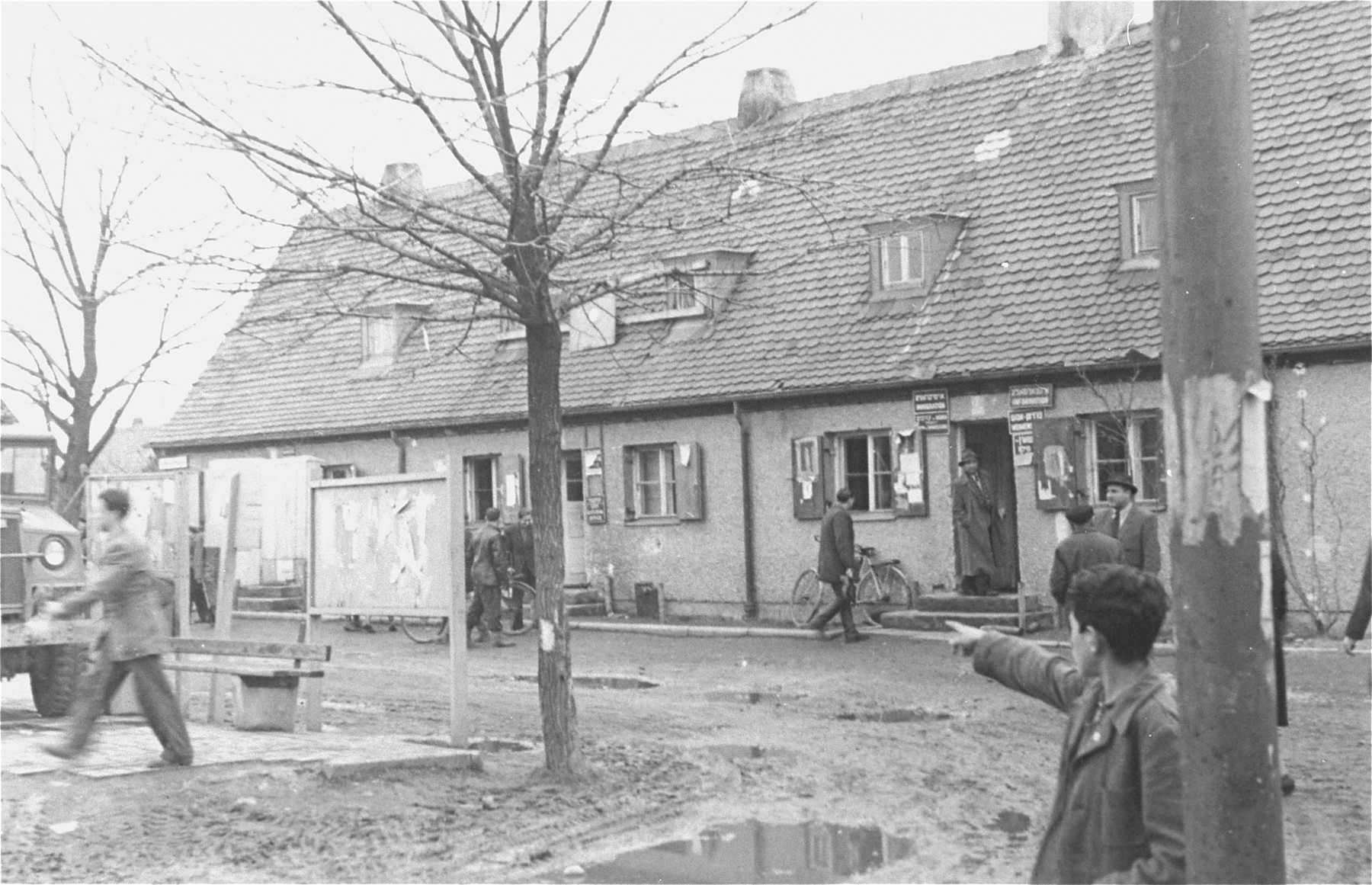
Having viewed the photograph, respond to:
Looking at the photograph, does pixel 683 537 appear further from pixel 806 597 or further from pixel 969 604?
pixel 969 604

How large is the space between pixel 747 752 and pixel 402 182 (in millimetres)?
4571

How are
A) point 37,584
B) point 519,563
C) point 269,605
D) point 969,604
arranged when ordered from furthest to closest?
point 269,605, point 519,563, point 969,604, point 37,584

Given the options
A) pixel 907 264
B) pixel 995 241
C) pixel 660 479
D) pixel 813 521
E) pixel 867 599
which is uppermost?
pixel 995 241

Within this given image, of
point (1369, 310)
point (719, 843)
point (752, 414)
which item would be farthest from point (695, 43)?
point (752, 414)

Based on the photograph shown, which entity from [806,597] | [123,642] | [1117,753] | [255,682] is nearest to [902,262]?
[806,597]

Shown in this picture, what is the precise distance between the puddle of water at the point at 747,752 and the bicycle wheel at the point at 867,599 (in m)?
10.7

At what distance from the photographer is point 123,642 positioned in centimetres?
1052

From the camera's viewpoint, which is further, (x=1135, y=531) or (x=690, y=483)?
(x=690, y=483)

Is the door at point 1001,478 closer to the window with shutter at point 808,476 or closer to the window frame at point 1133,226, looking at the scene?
the window with shutter at point 808,476

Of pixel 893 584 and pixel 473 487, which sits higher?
pixel 473 487

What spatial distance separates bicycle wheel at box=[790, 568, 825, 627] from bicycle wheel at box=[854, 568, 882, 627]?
524mm

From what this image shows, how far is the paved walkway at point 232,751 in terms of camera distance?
10352 millimetres

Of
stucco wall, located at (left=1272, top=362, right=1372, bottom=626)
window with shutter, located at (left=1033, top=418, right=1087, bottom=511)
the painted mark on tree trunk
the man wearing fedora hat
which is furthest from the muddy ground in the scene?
window with shutter, located at (left=1033, top=418, right=1087, bottom=511)

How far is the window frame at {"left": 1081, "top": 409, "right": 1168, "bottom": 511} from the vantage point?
2044 centimetres
